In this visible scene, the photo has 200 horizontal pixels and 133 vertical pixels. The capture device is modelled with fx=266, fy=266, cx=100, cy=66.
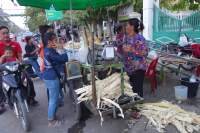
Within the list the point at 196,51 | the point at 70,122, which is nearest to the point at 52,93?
the point at 70,122

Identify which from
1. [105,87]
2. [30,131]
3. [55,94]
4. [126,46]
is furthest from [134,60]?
[30,131]

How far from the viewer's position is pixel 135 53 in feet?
15.9

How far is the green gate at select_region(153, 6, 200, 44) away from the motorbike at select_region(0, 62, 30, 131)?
6.32 metres

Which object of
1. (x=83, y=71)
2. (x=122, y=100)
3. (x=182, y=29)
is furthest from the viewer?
(x=182, y=29)

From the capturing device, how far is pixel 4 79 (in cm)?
477

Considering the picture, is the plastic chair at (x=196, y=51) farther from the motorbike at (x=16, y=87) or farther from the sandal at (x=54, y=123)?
the motorbike at (x=16, y=87)

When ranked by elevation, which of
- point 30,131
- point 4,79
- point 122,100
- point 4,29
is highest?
point 4,29

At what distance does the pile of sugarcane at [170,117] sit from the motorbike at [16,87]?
2.05 meters

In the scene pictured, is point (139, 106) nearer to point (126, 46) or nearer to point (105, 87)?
point (105, 87)

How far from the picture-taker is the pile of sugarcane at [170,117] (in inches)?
161

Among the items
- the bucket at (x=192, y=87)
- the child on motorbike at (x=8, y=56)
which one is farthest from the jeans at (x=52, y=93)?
the bucket at (x=192, y=87)

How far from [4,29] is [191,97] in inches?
158

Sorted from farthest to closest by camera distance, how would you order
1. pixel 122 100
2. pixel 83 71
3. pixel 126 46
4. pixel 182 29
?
pixel 182 29, pixel 83 71, pixel 126 46, pixel 122 100

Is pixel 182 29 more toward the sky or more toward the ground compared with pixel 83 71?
more toward the sky
